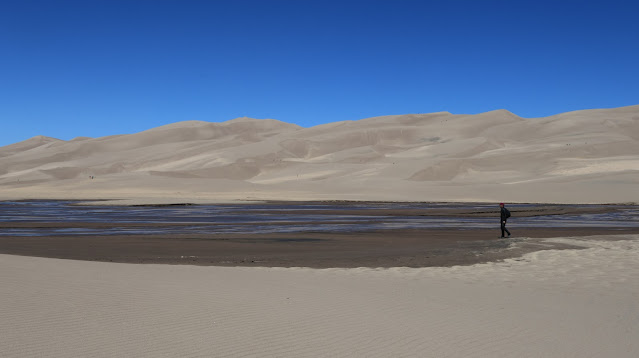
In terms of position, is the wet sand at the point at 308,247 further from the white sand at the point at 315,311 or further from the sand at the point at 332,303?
the white sand at the point at 315,311

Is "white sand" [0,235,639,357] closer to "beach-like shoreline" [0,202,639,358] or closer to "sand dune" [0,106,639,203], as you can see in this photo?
"beach-like shoreline" [0,202,639,358]

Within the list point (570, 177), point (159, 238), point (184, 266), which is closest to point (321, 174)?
point (570, 177)

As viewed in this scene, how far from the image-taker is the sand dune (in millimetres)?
66438

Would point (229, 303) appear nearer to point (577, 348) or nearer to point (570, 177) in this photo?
point (577, 348)

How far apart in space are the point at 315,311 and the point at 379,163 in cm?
10144

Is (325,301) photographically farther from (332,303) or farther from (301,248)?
(301,248)

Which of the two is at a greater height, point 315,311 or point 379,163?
point 379,163

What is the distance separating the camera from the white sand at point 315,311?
24.1 ft

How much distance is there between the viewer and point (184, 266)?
581 inches

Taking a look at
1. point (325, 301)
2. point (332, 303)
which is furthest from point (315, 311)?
point (325, 301)

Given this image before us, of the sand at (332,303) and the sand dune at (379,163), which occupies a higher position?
the sand dune at (379,163)

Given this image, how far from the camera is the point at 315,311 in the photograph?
945 centimetres

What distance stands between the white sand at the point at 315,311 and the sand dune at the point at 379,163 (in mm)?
45604

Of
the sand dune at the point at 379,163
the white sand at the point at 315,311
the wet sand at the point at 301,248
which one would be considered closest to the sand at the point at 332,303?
the white sand at the point at 315,311
